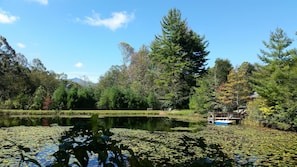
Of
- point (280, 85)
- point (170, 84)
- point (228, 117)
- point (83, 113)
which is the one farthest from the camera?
point (170, 84)

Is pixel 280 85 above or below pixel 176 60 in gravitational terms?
below

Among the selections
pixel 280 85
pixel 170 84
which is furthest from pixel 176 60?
pixel 280 85

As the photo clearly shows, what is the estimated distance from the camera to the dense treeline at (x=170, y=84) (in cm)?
2244

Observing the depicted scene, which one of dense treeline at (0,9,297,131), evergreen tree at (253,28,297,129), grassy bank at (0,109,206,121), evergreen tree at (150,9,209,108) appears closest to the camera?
evergreen tree at (253,28,297,129)

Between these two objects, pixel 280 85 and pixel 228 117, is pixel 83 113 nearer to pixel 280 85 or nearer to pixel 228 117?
pixel 228 117

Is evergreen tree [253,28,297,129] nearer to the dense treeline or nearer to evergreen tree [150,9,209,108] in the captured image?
the dense treeline

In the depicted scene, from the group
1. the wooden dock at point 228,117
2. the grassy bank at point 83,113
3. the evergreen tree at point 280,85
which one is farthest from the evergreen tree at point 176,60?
the evergreen tree at point 280,85

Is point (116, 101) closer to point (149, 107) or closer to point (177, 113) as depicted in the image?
point (149, 107)

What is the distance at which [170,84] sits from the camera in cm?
4122

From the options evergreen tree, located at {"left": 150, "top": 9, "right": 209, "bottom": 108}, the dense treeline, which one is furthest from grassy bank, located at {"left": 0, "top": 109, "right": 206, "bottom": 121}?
evergreen tree, located at {"left": 150, "top": 9, "right": 209, "bottom": 108}

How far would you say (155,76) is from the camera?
45.4 m

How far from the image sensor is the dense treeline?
2244 centimetres

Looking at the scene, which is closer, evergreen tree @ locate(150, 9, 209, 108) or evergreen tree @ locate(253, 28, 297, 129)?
evergreen tree @ locate(253, 28, 297, 129)

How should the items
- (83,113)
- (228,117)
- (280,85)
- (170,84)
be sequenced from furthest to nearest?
(170,84), (83,113), (228,117), (280,85)
